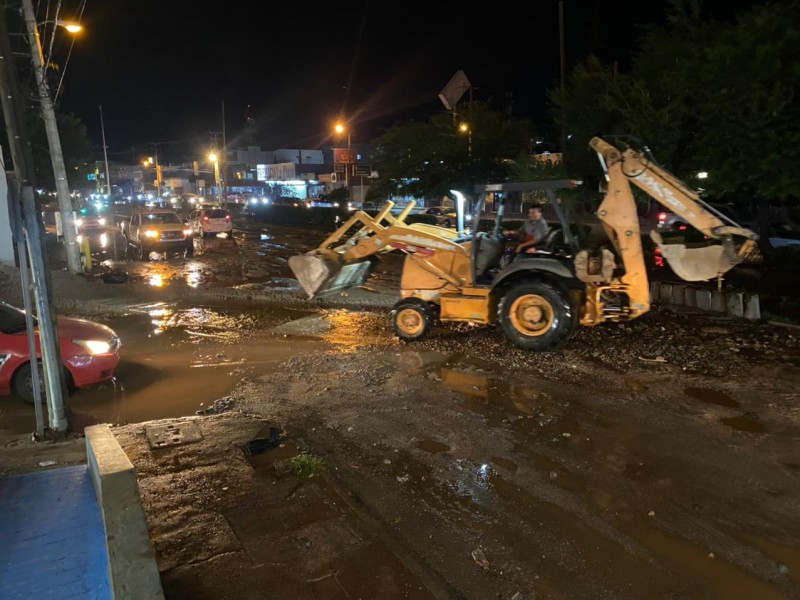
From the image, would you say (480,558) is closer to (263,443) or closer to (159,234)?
(263,443)

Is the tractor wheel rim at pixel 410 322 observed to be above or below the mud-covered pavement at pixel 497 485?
above

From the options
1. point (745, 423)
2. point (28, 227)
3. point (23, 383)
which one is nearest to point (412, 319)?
point (745, 423)

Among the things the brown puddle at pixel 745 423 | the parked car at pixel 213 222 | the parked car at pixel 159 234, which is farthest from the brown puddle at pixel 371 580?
the parked car at pixel 213 222

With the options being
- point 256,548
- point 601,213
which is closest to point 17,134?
point 256,548

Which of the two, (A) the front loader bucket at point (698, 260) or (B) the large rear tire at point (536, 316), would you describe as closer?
(A) the front loader bucket at point (698, 260)

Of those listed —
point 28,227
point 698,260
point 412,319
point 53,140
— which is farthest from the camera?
point 53,140

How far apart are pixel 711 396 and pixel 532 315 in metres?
2.76

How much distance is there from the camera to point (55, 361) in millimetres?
5883

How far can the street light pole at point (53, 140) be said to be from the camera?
14.2m

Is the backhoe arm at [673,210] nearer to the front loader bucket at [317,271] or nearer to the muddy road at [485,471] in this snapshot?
the muddy road at [485,471]

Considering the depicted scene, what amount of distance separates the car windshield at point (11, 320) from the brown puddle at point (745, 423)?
8.32 m

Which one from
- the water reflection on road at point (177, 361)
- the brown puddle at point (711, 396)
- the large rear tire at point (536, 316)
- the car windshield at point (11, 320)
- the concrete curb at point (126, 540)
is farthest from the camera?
the large rear tire at point (536, 316)

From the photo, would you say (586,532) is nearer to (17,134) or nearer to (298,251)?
(17,134)

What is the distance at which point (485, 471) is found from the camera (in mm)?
5527
